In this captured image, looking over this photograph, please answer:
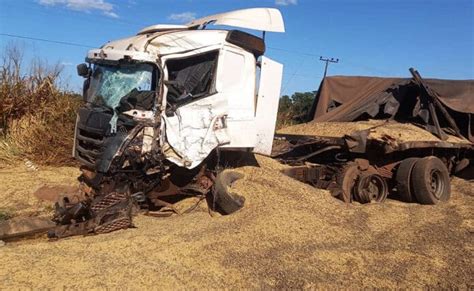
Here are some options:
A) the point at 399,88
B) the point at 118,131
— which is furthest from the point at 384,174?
the point at 118,131

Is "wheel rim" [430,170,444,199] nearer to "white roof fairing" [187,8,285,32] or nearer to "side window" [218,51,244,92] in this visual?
"white roof fairing" [187,8,285,32]

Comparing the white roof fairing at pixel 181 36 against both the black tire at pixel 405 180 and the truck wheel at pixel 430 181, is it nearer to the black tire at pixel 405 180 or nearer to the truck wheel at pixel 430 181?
the black tire at pixel 405 180

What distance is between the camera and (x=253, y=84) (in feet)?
27.0

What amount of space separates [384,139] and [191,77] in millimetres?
3850

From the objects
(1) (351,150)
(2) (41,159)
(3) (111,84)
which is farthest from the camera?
(2) (41,159)

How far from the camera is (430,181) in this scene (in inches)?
378

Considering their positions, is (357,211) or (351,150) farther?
(351,150)

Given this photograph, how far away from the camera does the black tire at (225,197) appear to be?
726 centimetres

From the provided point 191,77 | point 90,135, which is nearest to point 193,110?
point 191,77

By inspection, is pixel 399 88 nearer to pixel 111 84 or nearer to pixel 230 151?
pixel 230 151

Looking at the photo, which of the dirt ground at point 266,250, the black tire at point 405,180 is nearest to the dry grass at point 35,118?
the dirt ground at point 266,250

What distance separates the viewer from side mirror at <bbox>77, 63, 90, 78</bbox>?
8.15m

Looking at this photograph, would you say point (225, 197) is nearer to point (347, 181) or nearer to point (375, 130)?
point (347, 181)

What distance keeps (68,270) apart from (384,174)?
6.86m
